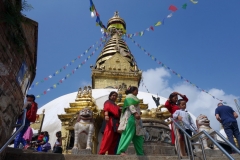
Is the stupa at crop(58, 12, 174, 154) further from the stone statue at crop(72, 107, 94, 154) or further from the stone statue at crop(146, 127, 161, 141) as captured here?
the stone statue at crop(72, 107, 94, 154)

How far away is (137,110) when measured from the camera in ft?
15.4

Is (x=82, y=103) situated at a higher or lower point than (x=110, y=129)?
higher

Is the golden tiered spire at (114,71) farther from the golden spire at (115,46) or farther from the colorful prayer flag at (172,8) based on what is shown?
the colorful prayer flag at (172,8)

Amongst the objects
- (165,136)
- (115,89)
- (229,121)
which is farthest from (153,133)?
(115,89)

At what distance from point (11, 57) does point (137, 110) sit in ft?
7.99

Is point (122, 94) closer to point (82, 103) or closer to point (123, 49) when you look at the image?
→ point (82, 103)

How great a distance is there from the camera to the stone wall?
333 cm

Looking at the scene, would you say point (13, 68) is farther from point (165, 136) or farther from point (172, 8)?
point (172, 8)

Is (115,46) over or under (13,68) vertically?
over

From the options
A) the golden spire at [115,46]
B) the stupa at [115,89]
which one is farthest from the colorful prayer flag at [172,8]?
the golden spire at [115,46]

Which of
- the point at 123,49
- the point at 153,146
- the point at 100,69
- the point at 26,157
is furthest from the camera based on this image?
the point at 123,49

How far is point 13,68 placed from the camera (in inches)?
142

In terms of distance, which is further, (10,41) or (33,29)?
(33,29)

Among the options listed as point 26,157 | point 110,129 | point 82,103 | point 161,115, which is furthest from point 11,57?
point 161,115
